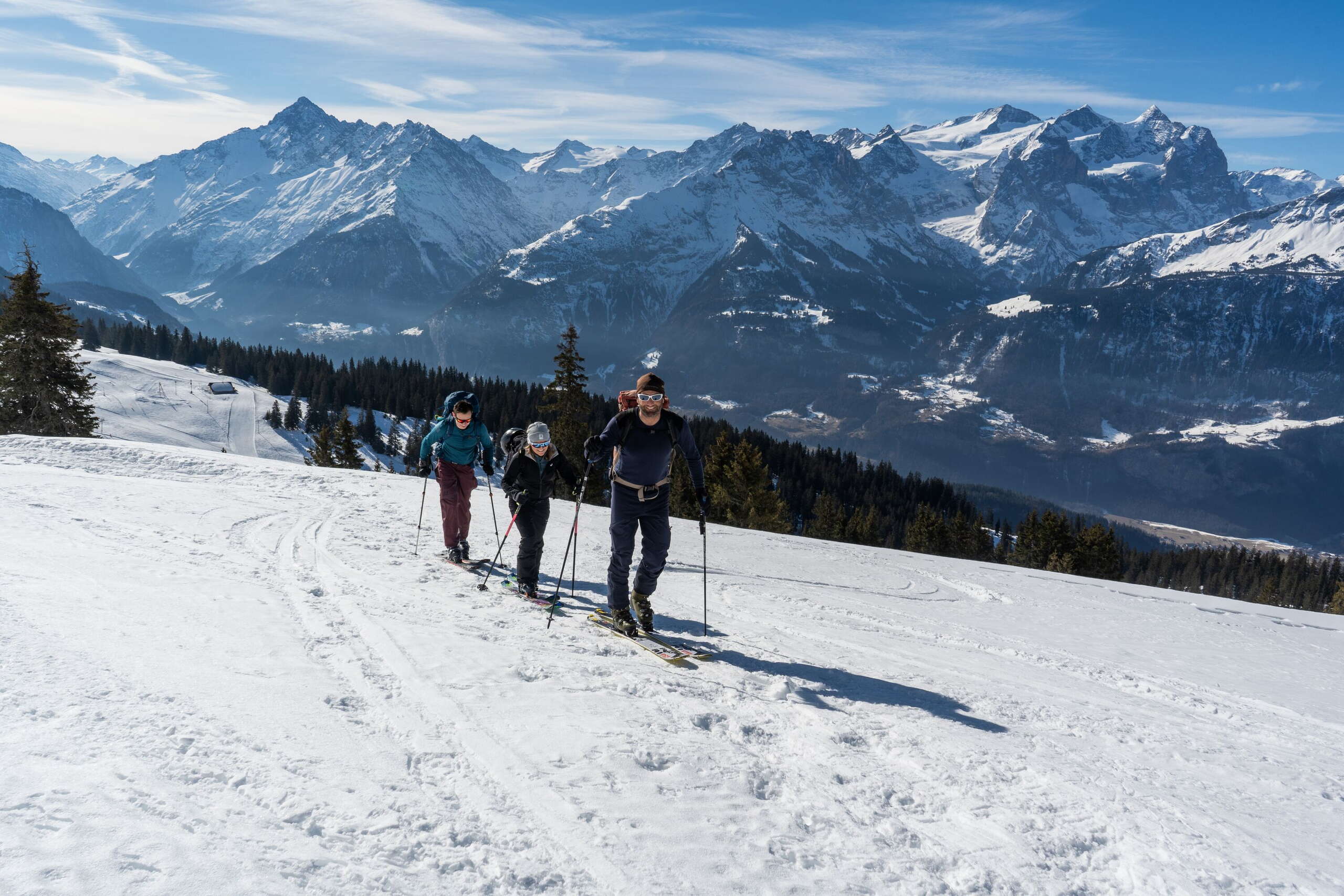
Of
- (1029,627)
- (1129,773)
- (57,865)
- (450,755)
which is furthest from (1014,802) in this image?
(1029,627)

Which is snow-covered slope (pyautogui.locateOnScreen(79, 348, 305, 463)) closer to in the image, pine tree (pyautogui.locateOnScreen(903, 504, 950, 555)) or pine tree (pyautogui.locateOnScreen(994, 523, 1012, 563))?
pine tree (pyautogui.locateOnScreen(903, 504, 950, 555))

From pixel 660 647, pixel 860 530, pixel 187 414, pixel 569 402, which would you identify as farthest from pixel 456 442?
pixel 187 414

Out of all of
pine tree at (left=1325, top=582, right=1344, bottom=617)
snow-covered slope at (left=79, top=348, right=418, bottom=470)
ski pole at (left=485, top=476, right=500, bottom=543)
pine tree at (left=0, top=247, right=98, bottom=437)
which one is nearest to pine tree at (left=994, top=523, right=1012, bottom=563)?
pine tree at (left=1325, top=582, right=1344, bottom=617)

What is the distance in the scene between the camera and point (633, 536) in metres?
9.45

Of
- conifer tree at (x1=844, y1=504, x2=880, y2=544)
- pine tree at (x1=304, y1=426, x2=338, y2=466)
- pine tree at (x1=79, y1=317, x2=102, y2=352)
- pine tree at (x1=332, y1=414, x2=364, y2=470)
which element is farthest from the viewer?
pine tree at (x1=79, y1=317, x2=102, y2=352)

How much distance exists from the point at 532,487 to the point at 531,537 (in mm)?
872

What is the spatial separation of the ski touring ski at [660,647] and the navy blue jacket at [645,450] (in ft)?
6.69

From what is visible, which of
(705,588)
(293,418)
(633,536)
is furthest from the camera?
(293,418)

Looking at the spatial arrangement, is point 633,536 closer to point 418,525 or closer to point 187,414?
point 418,525

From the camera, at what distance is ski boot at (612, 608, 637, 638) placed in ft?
31.1

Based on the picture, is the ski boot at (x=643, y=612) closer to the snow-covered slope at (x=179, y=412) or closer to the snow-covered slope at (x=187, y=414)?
the snow-covered slope at (x=187, y=414)

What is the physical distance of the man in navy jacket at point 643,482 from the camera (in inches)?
368

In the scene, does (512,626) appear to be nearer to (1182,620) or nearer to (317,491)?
(317,491)

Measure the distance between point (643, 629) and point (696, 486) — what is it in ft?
6.95
